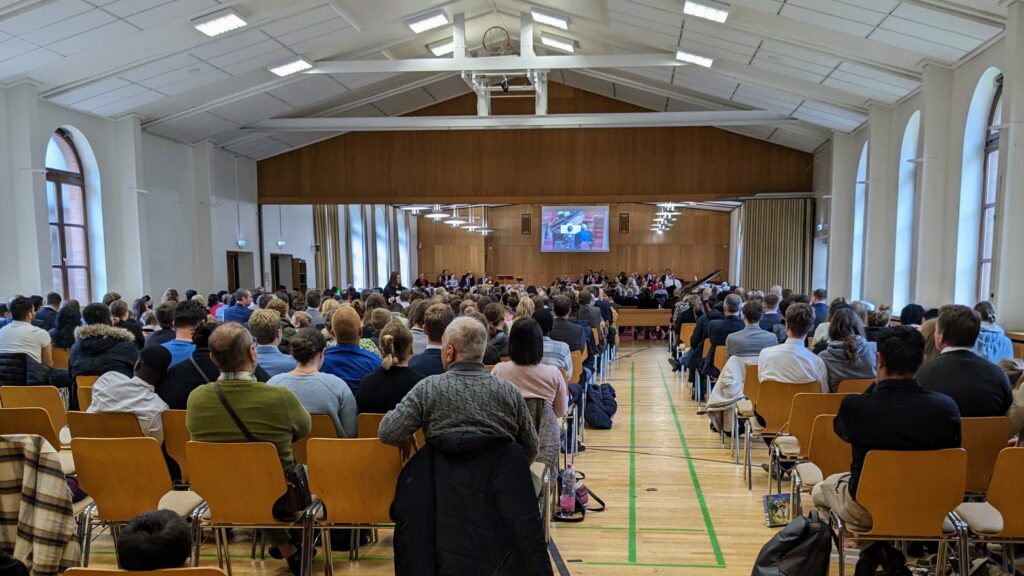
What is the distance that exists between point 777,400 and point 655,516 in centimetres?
113

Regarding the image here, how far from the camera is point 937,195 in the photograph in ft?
25.3

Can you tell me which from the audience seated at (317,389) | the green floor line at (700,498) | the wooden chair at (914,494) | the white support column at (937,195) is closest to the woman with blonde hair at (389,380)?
the audience seated at (317,389)

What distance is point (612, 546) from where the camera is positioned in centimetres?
376

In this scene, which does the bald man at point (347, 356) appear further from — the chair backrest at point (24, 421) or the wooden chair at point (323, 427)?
the chair backrest at point (24, 421)

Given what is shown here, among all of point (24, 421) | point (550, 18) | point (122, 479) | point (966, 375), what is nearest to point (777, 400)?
point (966, 375)

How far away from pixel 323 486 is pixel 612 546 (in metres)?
1.76

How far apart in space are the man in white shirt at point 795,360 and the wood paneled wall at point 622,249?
2086cm

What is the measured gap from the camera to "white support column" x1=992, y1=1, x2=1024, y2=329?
5.74m

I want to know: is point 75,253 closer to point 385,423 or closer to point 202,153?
point 202,153

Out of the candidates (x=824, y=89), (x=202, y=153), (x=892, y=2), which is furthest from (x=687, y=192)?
(x=202, y=153)

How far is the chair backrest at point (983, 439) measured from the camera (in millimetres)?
3025

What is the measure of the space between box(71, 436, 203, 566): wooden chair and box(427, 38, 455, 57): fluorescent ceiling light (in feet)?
37.3

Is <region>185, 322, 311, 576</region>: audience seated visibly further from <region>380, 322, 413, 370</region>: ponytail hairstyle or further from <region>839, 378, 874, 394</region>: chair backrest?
<region>839, 378, 874, 394</region>: chair backrest

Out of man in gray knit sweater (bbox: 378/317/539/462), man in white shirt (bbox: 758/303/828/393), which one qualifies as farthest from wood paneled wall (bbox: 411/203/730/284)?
man in gray knit sweater (bbox: 378/317/539/462)
